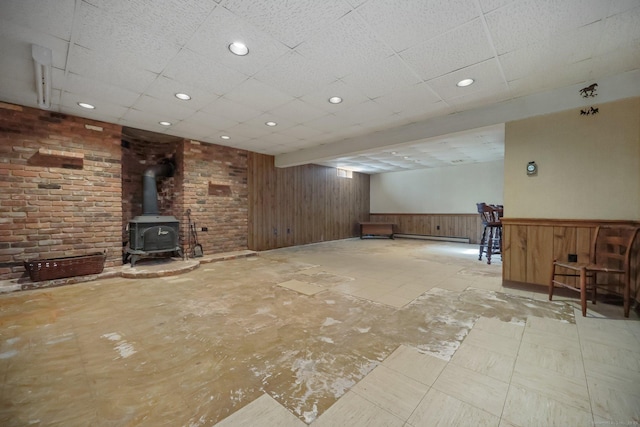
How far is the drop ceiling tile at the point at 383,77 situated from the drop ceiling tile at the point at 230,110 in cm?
164

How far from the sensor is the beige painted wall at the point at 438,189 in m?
8.04

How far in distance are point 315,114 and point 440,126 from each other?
2.08 metres

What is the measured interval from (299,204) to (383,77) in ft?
17.4

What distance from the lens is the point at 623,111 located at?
2758 mm

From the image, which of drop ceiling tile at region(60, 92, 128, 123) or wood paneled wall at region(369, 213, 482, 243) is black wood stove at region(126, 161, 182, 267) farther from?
wood paneled wall at region(369, 213, 482, 243)

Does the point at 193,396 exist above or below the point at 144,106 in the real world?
below

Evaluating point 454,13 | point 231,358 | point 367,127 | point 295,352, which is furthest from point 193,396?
point 367,127

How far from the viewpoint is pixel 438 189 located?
909cm

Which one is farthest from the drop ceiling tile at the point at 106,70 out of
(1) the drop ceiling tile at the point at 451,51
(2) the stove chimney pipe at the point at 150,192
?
(1) the drop ceiling tile at the point at 451,51

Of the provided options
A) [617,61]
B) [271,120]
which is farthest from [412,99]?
[271,120]

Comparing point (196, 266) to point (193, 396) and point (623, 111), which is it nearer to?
point (193, 396)

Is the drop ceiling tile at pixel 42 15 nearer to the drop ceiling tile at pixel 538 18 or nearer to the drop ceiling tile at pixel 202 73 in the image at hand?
the drop ceiling tile at pixel 202 73

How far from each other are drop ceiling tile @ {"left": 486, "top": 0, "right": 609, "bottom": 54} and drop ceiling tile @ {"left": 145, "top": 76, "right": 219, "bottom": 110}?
3.09m

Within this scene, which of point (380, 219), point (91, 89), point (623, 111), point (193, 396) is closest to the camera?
point (193, 396)
